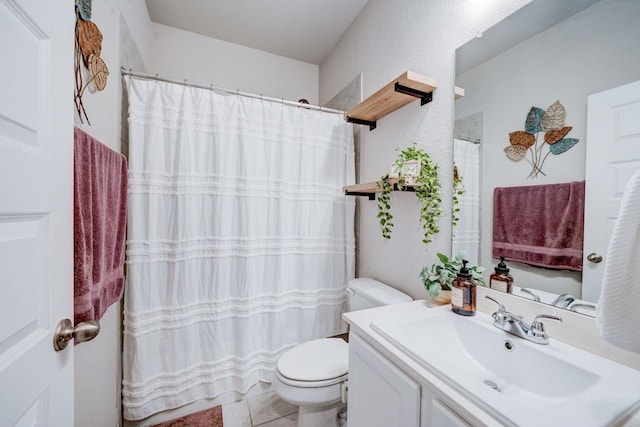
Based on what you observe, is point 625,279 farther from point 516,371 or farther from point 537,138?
point 537,138

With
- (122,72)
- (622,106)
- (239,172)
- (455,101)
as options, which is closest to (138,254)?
(239,172)

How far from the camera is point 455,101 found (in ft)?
3.61

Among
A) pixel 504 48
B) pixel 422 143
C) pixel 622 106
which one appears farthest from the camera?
pixel 422 143

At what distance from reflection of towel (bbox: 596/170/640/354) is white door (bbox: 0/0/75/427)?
1010 millimetres

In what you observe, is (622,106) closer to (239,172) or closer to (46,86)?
(46,86)

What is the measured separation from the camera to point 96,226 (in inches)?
33.8

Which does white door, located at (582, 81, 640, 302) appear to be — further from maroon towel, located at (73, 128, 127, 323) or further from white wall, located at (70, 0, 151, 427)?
white wall, located at (70, 0, 151, 427)

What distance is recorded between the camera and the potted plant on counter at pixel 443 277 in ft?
3.36

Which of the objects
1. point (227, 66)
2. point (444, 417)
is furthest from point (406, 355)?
point (227, 66)

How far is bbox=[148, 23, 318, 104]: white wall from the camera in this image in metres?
1.91

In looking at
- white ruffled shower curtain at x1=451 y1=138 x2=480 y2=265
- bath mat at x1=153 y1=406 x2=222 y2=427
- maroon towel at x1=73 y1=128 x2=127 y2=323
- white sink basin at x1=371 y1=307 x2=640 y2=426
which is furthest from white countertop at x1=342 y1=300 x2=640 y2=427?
bath mat at x1=153 y1=406 x2=222 y2=427

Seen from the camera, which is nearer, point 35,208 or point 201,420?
point 35,208

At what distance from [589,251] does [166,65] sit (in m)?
2.62

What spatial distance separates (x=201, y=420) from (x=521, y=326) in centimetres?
170
